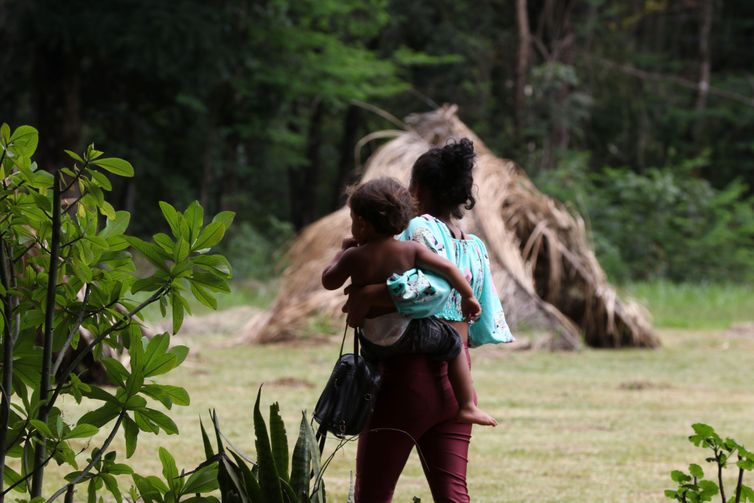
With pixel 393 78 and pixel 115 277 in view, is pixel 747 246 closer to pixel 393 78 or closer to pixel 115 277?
pixel 393 78

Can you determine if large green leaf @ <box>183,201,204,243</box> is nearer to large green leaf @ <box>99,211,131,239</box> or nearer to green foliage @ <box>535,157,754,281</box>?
large green leaf @ <box>99,211,131,239</box>

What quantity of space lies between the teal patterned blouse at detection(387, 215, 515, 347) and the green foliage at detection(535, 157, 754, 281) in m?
20.5

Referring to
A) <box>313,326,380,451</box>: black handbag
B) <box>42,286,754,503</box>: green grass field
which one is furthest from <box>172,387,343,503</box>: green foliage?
<box>42,286,754,503</box>: green grass field

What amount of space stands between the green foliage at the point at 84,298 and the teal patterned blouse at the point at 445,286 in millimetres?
678

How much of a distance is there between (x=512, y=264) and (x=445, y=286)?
9.91m

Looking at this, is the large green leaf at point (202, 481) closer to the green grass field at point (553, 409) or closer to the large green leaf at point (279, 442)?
the large green leaf at point (279, 442)

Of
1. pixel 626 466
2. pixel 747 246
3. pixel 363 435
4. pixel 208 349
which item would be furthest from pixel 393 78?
pixel 363 435

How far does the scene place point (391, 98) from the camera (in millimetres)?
31703

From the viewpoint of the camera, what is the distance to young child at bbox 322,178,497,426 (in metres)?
3.92

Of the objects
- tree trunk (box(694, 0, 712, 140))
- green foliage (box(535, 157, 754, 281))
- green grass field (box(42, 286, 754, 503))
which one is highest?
tree trunk (box(694, 0, 712, 140))

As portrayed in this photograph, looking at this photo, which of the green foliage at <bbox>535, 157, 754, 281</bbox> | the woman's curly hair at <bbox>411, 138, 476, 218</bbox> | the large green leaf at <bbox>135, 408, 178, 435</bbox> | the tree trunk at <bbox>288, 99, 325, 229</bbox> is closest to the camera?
the large green leaf at <bbox>135, 408, 178, 435</bbox>

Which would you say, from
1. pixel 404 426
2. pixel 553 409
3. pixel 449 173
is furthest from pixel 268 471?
pixel 553 409

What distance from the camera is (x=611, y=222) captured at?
2577 cm

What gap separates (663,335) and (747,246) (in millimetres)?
13061
